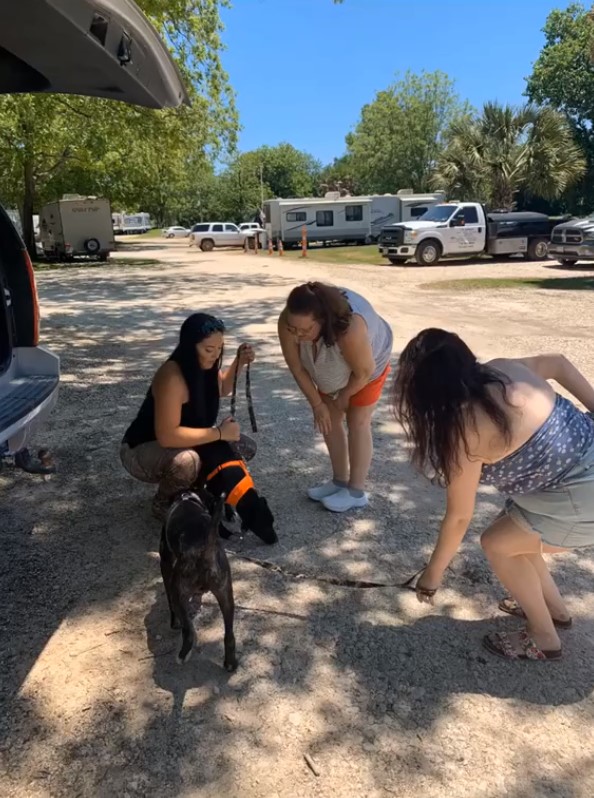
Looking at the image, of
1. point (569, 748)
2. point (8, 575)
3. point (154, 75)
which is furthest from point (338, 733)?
point (154, 75)

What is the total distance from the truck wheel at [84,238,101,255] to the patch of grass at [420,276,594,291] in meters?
17.3

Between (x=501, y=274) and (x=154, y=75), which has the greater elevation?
(x=154, y=75)

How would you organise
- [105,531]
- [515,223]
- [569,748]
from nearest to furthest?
[569,748] → [105,531] → [515,223]

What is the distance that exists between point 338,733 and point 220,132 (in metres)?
20.5

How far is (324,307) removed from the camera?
3189 millimetres

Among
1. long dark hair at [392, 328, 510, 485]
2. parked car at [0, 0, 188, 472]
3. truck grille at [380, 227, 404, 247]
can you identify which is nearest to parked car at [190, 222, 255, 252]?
truck grille at [380, 227, 404, 247]

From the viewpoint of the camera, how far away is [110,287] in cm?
1634

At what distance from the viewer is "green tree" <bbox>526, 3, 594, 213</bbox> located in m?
40.5

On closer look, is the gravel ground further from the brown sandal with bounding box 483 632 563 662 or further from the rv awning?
the rv awning

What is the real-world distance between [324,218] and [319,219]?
0.89ft

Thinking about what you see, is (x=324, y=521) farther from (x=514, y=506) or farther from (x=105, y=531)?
(x=514, y=506)

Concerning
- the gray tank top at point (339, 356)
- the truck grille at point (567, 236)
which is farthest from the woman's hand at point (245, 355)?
the truck grille at point (567, 236)

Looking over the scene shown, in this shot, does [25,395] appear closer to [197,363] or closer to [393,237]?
[197,363]

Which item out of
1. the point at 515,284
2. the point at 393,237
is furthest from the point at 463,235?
the point at 515,284
